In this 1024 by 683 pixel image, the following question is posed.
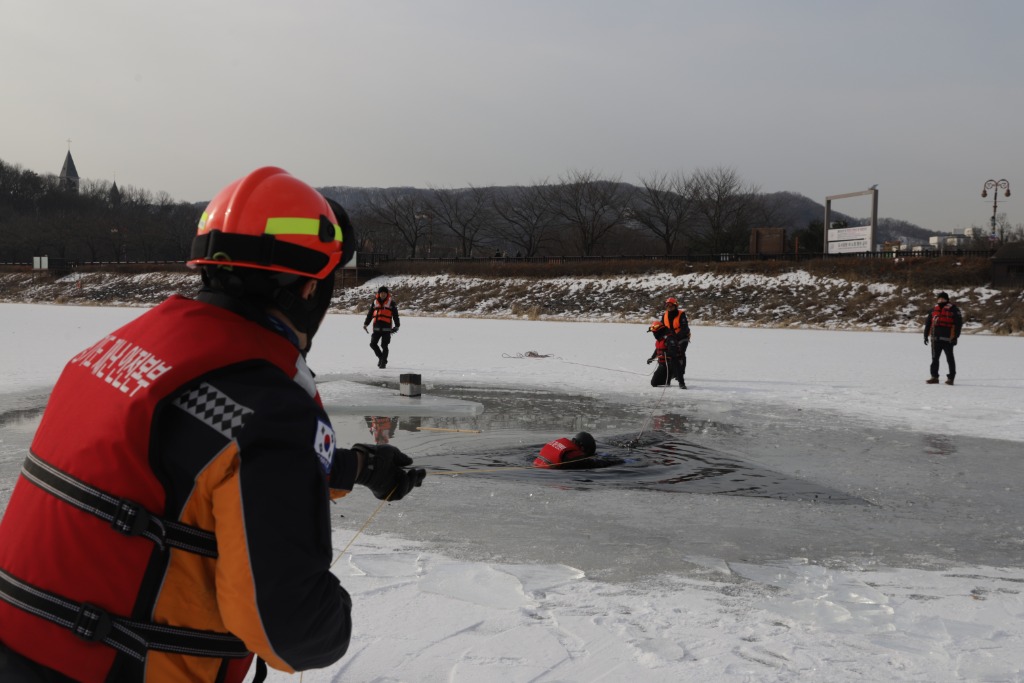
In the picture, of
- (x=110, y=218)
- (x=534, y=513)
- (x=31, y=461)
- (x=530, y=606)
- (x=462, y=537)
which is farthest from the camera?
(x=110, y=218)

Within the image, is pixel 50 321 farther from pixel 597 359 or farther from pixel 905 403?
pixel 905 403

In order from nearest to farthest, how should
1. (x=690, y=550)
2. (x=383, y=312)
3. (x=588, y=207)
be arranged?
1. (x=690, y=550)
2. (x=383, y=312)
3. (x=588, y=207)

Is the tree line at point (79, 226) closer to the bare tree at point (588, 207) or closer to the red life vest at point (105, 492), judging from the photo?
the bare tree at point (588, 207)

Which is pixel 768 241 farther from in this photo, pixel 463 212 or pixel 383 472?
pixel 383 472

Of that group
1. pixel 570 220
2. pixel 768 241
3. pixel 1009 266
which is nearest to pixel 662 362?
pixel 1009 266

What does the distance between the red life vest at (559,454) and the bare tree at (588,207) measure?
62008mm

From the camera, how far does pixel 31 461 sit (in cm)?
143

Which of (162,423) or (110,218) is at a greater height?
(110,218)

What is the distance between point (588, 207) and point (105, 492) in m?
71.5

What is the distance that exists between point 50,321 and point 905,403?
29248mm

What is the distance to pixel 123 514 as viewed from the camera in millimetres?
1308

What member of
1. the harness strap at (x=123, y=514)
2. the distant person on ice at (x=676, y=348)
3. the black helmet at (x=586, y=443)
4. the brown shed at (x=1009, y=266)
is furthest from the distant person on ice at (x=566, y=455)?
the brown shed at (x=1009, y=266)

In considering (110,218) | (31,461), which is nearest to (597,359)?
(31,461)

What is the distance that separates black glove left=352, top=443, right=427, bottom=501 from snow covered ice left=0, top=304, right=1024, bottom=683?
4.24 ft
